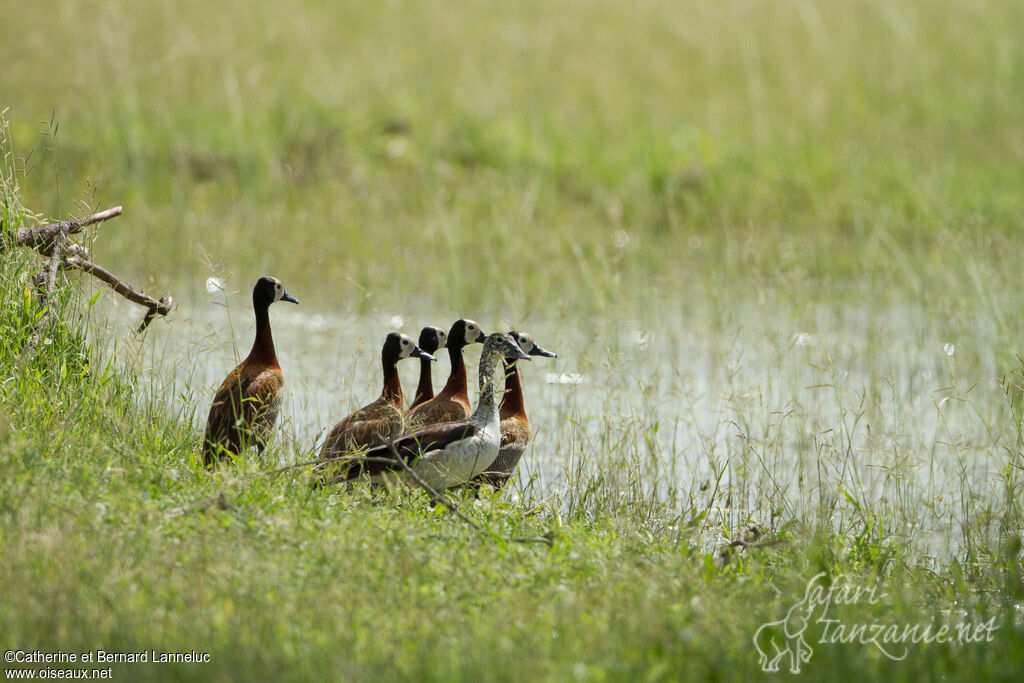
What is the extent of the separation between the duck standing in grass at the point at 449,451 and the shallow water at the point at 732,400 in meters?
0.40

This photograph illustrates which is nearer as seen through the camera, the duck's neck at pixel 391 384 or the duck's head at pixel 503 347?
the duck's head at pixel 503 347

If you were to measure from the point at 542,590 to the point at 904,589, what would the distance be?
1.34m

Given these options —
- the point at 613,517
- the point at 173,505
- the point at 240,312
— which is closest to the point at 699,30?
the point at 240,312

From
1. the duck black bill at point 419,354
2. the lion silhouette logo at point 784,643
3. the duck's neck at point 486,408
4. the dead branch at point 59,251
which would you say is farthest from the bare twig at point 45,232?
the lion silhouette logo at point 784,643

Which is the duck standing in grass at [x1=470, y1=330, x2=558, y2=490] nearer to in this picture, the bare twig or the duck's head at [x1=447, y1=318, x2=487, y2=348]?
the duck's head at [x1=447, y1=318, x2=487, y2=348]

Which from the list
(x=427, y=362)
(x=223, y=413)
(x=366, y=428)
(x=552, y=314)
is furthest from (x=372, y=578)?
(x=552, y=314)

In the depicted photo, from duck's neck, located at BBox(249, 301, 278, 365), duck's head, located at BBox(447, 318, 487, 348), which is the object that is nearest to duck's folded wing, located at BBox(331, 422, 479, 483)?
duck's head, located at BBox(447, 318, 487, 348)

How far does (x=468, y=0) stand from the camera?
59.4ft

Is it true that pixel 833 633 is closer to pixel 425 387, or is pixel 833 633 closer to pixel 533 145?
pixel 425 387

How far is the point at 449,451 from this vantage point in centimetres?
532

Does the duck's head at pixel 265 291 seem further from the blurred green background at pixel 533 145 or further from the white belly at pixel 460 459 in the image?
the white belly at pixel 460 459

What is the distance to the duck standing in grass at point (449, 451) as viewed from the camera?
5.24 metres

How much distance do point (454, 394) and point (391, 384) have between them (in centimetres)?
33

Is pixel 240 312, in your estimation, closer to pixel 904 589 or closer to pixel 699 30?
pixel 904 589
